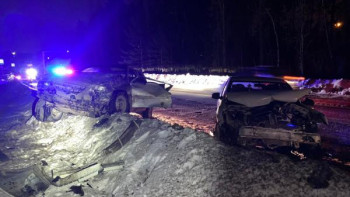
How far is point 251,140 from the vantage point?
6.16 m

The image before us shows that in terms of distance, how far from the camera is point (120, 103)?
10.4 metres

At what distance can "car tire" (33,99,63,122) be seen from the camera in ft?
40.4

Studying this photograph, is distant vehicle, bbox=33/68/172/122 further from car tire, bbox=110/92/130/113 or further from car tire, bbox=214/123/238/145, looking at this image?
car tire, bbox=214/123/238/145

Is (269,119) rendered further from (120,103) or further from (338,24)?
(338,24)

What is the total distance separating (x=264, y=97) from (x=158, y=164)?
8.87ft

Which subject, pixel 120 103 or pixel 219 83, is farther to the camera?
pixel 219 83

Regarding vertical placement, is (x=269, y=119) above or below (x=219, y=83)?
below

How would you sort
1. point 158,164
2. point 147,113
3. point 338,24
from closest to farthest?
point 158,164, point 147,113, point 338,24

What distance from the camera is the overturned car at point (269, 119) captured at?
586cm

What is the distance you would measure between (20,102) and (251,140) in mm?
17969

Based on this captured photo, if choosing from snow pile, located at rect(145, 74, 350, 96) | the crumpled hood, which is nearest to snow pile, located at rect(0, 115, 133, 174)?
the crumpled hood

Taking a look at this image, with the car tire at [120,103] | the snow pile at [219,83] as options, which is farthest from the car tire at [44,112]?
the snow pile at [219,83]

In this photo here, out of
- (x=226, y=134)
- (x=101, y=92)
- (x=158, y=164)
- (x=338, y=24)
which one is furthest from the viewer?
(x=338, y=24)

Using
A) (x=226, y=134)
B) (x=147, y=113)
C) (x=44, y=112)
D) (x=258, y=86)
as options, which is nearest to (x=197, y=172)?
(x=226, y=134)
